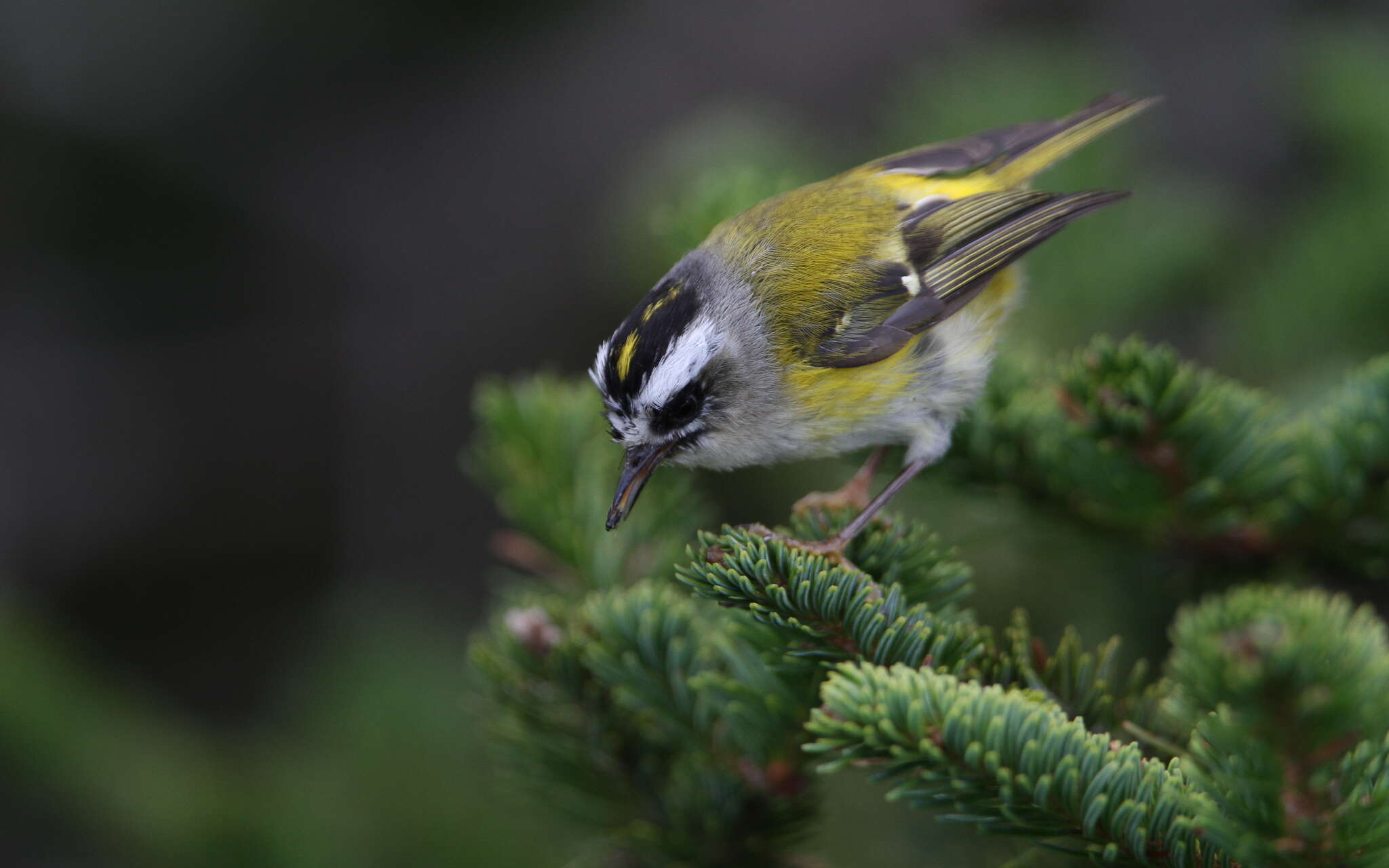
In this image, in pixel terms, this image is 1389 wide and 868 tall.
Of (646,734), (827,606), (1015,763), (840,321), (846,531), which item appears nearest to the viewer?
(1015,763)

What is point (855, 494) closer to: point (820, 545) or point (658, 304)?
point (658, 304)

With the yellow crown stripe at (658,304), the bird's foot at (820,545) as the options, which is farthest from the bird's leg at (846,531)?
the yellow crown stripe at (658,304)

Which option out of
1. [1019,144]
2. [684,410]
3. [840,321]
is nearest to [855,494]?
[840,321]

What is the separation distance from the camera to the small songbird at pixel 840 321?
1546 millimetres

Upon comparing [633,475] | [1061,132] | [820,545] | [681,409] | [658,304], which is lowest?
[820,545]

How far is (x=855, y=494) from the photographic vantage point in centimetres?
183

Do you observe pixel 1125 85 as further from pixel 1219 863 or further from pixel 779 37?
pixel 779 37

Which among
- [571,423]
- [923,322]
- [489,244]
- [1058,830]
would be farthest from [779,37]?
[1058,830]

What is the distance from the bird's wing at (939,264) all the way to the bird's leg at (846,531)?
8.4 inches

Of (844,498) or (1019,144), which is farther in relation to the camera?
(1019,144)

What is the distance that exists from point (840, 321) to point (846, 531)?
0.52 meters

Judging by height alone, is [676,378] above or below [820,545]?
above

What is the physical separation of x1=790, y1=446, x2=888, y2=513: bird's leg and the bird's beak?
0.29 meters

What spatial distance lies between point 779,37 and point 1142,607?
11.6ft
